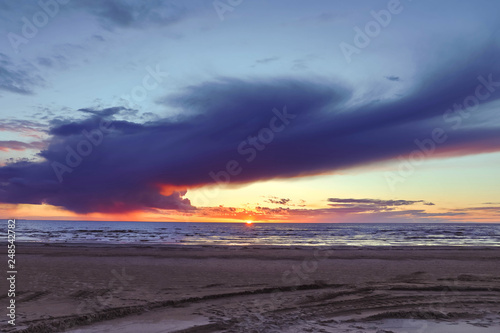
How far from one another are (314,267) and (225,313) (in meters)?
11.5

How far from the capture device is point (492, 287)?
13.9 meters

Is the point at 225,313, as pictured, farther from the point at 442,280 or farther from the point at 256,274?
the point at 442,280

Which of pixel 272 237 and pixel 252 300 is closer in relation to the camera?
pixel 252 300

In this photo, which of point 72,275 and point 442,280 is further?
point 72,275

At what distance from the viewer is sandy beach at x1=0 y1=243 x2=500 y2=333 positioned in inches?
349

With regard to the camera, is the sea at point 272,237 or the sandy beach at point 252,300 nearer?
the sandy beach at point 252,300

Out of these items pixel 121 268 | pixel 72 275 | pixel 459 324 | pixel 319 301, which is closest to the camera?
pixel 459 324

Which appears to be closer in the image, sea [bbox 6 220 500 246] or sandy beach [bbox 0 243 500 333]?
sandy beach [bbox 0 243 500 333]

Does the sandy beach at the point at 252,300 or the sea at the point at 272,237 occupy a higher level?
Answer: the sandy beach at the point at 252,300

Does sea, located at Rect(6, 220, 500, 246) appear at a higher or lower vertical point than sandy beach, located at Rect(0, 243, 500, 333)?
lower

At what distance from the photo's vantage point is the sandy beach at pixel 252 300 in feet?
29.1

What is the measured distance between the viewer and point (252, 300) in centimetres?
1169

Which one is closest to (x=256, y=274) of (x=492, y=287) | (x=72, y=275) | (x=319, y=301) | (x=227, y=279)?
(x=227, y=279)

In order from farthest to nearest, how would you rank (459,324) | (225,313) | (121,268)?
(121,268), (225,313), (459,324)
